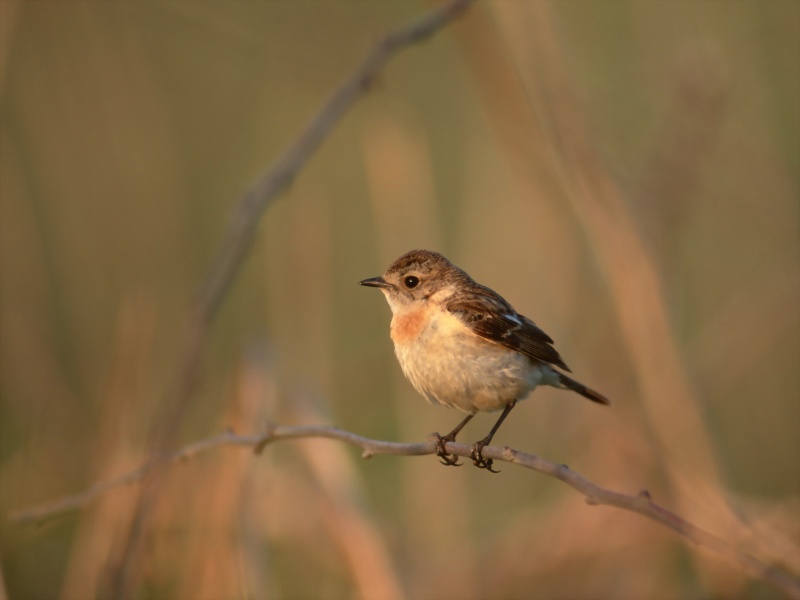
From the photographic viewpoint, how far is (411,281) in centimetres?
375

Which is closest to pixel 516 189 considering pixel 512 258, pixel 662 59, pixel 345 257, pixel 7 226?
pixel 512 258

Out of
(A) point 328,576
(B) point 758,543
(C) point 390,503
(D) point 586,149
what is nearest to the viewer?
(B) point 758,543

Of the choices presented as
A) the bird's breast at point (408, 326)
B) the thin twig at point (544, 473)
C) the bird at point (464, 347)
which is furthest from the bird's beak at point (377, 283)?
the thin twig at point (544, 473)

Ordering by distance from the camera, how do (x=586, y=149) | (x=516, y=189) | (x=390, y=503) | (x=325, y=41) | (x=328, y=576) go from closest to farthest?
(x=586, y=149), (x=325, y=41), (x=328, y=576), (x=516, y=189), (x=390, y=503)

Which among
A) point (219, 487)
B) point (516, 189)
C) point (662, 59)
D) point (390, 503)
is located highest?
point (662, 59)

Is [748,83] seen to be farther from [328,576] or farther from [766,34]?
[328,576]

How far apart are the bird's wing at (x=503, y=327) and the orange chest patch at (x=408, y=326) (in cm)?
12

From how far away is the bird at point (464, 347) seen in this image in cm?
328

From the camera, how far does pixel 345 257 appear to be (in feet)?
22.0

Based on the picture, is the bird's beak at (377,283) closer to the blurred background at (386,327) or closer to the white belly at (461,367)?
the white belly at (461,367)

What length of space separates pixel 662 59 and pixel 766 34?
49 cm

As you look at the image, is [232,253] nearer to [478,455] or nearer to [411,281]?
[411,281]

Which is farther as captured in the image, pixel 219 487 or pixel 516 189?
pixel 516 189

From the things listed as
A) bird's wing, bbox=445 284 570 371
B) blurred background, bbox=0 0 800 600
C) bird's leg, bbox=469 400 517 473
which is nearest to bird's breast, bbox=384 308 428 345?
bird's wing, bbox=445 284 570 371
